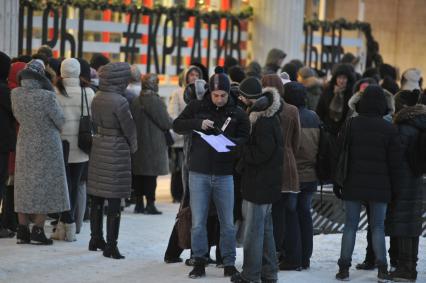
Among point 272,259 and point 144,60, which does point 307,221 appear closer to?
point 272,259

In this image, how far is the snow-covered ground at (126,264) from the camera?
9.03 meters

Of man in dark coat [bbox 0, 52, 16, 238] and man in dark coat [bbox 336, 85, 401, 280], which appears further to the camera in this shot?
man in dark coat [bbox 0, 52, 16, 238]

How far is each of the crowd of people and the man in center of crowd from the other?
0.04ft

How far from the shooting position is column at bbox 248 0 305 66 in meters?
20.1

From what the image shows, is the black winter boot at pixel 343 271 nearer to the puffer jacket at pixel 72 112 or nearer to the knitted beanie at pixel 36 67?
the puffer jacket at pixel 72 112

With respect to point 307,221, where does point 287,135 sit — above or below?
above

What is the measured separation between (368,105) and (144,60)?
939 cm

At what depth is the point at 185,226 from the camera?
368 inches

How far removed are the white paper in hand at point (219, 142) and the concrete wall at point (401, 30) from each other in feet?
59.8

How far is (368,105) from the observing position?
9.07m

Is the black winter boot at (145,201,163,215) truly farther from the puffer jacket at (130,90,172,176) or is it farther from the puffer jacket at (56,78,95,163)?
the puffer jacket at (56,78,95,163)

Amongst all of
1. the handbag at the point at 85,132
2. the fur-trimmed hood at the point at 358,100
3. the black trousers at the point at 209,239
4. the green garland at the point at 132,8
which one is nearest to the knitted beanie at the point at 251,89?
the fur-trimmed hood at the point at 358,100

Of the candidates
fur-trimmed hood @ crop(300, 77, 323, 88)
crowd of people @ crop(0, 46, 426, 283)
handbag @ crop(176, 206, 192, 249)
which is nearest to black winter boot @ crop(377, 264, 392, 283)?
crowd of people @ crop(0, 46, 426, 283)

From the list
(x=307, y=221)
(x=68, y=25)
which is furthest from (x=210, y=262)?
(x=68, y=25)
